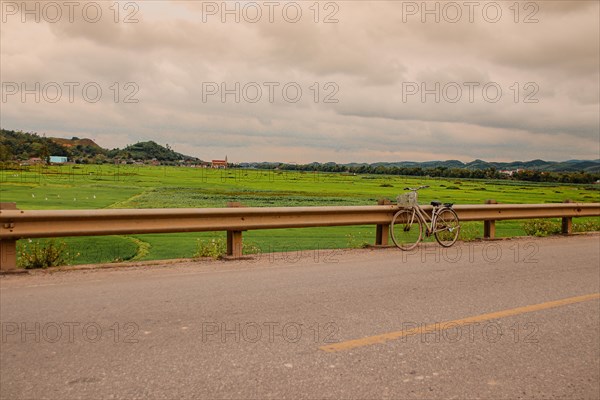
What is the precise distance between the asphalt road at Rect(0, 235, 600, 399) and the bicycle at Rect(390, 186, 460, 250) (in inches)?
124

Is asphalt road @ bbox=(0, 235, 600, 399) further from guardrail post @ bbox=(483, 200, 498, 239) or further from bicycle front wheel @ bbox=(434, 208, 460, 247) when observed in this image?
guardrail post @ bbox=(483, 200, 498, 239)

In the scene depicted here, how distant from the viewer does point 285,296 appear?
6.52 m

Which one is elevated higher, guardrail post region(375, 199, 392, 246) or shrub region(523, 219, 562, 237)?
guardrail post region(375, 199, 392, 246)

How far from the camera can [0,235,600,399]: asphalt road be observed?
154 inches

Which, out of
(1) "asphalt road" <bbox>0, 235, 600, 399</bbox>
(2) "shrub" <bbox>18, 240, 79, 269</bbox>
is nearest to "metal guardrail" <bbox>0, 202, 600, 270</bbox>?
(2) "shrub" <bbox>18, 240, 79, 269</bbox>

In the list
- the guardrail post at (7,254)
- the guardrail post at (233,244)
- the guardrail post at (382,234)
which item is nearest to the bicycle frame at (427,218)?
the guardrail post at (382,234)

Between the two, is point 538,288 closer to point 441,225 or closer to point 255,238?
point 441,225

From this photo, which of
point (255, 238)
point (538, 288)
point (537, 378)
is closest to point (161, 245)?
point (255, 238)

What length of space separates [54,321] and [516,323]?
4847mm

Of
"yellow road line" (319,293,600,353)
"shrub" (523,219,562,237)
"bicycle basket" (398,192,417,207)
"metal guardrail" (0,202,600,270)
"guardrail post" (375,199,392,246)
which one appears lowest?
"shrub" (523,219,562,237)

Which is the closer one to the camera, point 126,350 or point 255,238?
point 126,350

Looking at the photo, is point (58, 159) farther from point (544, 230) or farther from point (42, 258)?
point (42, 258)

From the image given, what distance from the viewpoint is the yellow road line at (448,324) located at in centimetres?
474

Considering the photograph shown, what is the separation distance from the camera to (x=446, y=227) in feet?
39.5
